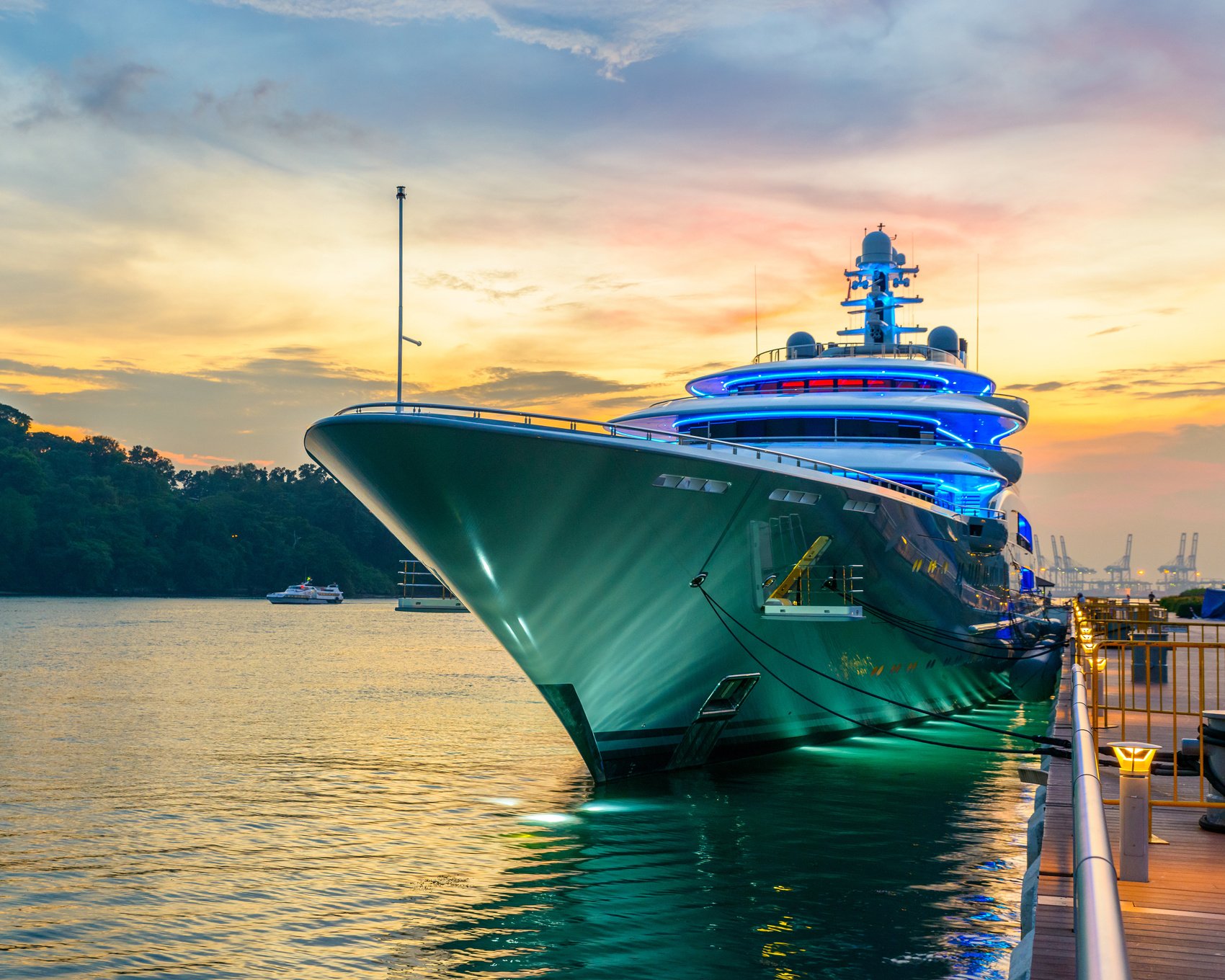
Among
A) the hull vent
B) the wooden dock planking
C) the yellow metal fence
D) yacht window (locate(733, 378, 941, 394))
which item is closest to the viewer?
the wooden dock planking

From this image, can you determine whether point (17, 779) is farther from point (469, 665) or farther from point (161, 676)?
point (469, 665)

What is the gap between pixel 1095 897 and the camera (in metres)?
2.65

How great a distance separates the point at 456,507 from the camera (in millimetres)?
12531

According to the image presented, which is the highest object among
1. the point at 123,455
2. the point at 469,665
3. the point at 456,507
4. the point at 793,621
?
the point at 123,455

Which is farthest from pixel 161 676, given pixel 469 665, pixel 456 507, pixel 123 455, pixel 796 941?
pixel 123 455

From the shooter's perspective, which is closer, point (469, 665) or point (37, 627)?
point (469, 665)

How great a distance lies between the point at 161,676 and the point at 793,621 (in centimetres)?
2427

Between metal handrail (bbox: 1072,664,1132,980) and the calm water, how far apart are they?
17.5ft

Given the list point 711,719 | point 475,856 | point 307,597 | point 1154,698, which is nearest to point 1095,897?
point 475,856

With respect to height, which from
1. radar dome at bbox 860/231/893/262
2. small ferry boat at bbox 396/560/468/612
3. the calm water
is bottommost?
the calm water

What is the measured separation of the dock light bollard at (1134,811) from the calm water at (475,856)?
88.8 inches

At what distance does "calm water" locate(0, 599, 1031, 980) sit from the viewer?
29.4 ft

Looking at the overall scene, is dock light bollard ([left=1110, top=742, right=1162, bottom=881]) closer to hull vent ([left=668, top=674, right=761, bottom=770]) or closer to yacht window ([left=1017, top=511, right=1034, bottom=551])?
hull vent ([left=668, top=674, right=761, bottom=770])

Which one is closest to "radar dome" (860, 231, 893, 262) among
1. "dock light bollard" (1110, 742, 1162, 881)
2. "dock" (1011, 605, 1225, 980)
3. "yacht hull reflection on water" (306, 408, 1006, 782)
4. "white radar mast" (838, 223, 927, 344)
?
"white radar mast" (838, 223, 927, 344)
